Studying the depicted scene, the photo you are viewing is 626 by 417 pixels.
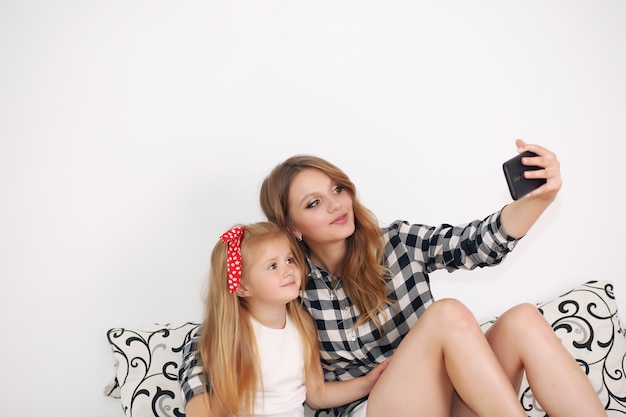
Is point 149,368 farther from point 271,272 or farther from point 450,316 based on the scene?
point 450,316

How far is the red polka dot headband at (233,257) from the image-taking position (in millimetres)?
1586

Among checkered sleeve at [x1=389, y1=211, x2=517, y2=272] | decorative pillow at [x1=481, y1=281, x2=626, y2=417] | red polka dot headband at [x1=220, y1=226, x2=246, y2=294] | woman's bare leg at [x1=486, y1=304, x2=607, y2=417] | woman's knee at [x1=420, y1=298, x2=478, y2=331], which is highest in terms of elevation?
red polka dot headband at [x1=220, y1=226, x2=246, y2=294]

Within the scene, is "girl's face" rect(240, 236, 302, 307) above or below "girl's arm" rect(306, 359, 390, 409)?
above

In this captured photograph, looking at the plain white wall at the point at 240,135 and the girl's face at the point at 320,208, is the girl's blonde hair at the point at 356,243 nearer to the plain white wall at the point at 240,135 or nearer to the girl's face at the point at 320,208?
the girl's face at the point at 320,208

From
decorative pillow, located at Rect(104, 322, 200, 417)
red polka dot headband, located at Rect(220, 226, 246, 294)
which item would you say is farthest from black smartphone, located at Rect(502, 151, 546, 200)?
decorative pillow, located at Rect(104, 322, 200, 417)

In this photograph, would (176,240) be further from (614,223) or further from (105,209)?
(614,223)

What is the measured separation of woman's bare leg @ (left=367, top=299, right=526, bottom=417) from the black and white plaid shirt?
7.4 inches

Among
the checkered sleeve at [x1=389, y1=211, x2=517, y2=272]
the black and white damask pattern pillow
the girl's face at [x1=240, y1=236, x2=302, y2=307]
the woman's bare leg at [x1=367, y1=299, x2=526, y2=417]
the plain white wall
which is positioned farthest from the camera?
the plain white wall

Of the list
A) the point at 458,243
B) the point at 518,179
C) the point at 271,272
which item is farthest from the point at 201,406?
the point at 518,179

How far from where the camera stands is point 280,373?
1.63 meters

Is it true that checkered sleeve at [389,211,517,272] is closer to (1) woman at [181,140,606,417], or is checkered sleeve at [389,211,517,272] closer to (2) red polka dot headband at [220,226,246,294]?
(1) woman at [181,140,606,417]

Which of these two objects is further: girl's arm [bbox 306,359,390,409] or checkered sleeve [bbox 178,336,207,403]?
girl's arm [bbox 306,359,390,409]

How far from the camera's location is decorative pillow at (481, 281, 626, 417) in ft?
5.97

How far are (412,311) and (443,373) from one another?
0.25 meters
